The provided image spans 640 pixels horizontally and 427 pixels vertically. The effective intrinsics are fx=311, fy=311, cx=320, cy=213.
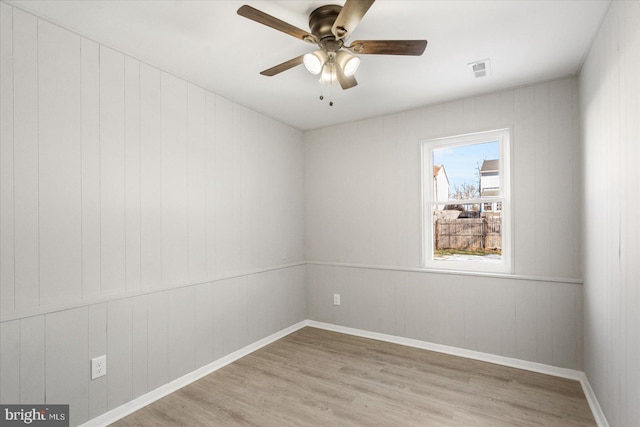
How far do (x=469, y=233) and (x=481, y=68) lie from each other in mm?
1616

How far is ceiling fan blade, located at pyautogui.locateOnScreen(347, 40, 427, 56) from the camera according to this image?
69.0 inches

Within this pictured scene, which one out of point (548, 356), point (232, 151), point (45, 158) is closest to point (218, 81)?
point (232, 151)

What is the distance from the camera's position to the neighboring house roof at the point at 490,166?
3.17m

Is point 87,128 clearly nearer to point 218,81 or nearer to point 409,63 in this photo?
point 218,81

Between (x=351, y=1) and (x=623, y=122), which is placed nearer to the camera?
(x=351, y=1)

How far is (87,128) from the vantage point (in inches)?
83.8

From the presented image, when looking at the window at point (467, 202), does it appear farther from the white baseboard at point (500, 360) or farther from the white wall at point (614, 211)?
the white baseboard at point (500, 360)

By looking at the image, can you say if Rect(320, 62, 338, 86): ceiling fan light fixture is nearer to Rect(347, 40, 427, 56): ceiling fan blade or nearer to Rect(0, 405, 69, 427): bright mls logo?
Rect(347, 40, 427, 56): ceiling fan blade

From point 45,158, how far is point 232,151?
1576 mm

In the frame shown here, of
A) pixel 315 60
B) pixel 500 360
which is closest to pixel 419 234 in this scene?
pixel 500 360

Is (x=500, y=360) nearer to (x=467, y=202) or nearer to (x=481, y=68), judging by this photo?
(x=467, y=202)

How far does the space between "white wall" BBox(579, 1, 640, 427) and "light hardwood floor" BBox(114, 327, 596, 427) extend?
1.56 ft

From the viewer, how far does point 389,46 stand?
182 cm

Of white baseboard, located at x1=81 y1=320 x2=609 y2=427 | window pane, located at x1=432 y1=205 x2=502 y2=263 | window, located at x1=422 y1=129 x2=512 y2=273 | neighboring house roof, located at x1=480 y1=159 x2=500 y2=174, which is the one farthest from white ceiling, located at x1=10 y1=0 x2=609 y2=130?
white baseboard, located at x1=81 y1=320 x2=609 y2=427
